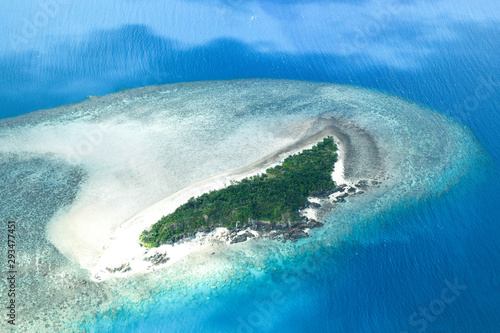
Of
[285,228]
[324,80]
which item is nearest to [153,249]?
[285,228]

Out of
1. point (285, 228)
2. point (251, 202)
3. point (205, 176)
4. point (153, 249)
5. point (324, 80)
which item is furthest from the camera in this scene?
point (324, 80)

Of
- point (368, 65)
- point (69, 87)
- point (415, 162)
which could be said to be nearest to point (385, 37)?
point (368, 65)

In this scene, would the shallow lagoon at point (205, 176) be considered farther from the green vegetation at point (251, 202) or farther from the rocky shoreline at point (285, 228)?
the green vegetation at point (251, 202)

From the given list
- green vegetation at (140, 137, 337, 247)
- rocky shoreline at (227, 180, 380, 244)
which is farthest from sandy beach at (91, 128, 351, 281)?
green vegetation at (140, 137, 337, 247)

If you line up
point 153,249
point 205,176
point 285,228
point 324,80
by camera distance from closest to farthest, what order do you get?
point 153,249
point 285,228
point 205,176
point 324,80

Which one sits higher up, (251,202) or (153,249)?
(251,202)

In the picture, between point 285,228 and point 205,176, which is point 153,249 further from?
point 285,228

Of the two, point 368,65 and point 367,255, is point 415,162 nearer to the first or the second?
point 367,255
